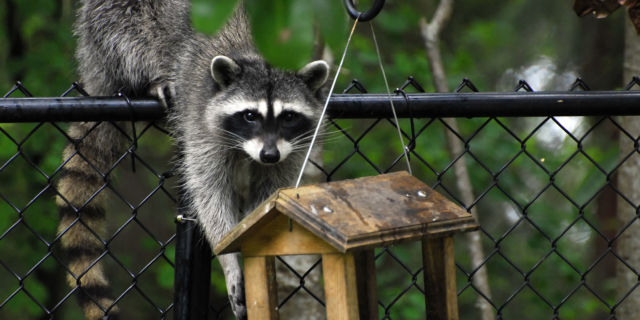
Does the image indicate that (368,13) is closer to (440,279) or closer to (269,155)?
(440,279)

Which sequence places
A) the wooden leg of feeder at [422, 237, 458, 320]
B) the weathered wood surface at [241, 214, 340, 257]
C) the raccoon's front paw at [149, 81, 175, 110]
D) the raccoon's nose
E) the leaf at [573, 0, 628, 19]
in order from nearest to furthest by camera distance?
1. the weathered wood surface at [241, 214, 340, 257]
2. the wooden leg of feeder at [422, 237, 458, 320]
3. the leaf at [573, 0, 628, 19]
4. the raccoon's nose
5. the raccoon's front paw at [149, 81, 175, 110]

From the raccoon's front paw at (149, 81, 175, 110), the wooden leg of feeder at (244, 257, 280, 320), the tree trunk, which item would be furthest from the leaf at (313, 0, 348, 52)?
the tree trunk

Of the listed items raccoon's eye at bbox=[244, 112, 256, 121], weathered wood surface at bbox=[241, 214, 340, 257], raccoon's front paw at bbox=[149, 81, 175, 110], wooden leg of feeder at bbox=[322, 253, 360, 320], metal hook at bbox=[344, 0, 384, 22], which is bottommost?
wooden leg of feeder at bbox=[322, 253, 360, 320]

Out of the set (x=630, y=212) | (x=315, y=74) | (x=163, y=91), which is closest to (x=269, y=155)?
(x=315, y=74)

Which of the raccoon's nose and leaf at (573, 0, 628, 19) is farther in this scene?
the raccoon's nose

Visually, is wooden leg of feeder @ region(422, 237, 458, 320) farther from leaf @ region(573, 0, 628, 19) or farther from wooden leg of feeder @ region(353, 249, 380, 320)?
leaf @ region(573, 0, 628, 19)

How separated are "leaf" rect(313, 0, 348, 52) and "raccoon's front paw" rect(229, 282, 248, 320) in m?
1.67

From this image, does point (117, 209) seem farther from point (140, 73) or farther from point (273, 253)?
point (273, 253)

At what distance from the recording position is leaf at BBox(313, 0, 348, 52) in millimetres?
818

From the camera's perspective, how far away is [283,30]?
831 mm

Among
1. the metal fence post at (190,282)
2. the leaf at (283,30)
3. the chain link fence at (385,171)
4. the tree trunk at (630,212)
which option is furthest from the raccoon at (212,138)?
the tree trunk at (630,212)

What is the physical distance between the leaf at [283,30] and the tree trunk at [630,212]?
10.3 ft

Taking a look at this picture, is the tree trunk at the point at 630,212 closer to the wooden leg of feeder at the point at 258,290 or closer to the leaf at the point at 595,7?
the leaf at the point at 595,7

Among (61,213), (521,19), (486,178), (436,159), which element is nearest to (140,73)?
(61,213)
